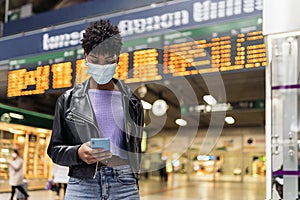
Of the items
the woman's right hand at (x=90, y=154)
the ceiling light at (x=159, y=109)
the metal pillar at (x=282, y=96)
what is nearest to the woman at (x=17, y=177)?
the ceiling light at (x=159, y=109)

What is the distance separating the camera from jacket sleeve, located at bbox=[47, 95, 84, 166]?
1377 mm

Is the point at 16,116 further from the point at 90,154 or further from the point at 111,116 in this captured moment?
the point at 90,154

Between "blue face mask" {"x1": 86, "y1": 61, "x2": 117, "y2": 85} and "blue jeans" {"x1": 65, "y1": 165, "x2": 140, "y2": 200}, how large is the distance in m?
0.31

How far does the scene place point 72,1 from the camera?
8.94m

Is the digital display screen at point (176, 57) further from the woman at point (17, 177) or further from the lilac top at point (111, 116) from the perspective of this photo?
the woman at point (17, 177)

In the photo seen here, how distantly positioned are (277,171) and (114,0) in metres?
3.03

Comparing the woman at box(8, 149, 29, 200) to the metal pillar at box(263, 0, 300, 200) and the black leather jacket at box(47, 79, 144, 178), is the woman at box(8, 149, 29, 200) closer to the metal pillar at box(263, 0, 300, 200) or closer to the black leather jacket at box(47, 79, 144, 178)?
the metal pillar at box(263, 0, 300, 200)

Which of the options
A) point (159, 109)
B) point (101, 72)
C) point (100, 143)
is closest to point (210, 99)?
point (159, 109)

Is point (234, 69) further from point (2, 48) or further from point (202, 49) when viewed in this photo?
point (2, 48)

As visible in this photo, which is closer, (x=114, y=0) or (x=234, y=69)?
(x=234, y=69)

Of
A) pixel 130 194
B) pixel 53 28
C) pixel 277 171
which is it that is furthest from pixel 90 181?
pixel 53 28

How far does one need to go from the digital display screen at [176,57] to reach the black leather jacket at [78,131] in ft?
8.90

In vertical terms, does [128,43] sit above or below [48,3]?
below

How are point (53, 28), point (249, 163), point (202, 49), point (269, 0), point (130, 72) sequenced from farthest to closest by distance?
point (249, 163)
point (53, 28)
point (130, 72)
point (202, 49)
point (269, 0)
